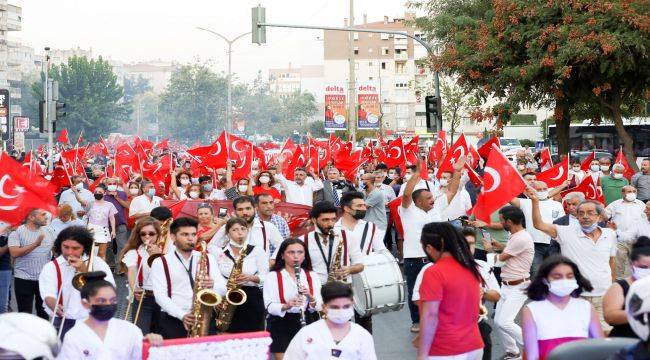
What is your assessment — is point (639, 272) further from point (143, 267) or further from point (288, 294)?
point (143, 267)

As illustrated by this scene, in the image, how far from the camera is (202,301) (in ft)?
27.2

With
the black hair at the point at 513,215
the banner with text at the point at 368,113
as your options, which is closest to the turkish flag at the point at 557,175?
the black hair at the point at 513,215

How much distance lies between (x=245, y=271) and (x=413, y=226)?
3.38 metres

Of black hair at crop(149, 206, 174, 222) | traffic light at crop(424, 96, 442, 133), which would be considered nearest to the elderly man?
black hair at crop(149, 206, 174, 222)

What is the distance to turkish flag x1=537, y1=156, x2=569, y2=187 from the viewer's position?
17.3 metres

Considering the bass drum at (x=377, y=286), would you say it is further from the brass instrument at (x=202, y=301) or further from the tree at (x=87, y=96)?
the tree at (x=87, y=96)

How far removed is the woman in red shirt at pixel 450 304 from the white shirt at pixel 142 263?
2907 millimetres

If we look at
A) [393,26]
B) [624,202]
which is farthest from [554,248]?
[393,26]

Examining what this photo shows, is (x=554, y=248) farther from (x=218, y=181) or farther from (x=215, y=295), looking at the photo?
(x=218, y=181)

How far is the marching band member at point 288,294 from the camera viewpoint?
28.5 ft

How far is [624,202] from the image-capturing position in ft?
47.6

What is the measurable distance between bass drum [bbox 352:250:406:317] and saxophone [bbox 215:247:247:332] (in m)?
1.04

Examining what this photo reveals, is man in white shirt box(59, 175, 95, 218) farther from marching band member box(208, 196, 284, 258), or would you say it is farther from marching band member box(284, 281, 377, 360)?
marching band member box(284, 281, 377, 360)

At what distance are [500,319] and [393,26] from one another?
118m
